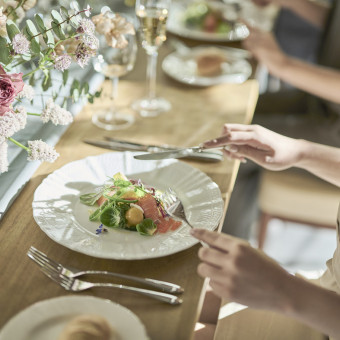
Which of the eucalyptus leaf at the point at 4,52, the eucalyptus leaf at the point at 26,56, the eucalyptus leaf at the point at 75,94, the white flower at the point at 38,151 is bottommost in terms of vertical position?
the eucalyptus leaf at the point at 75,94

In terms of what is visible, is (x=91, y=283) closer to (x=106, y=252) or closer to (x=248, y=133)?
(x=106, y=252)

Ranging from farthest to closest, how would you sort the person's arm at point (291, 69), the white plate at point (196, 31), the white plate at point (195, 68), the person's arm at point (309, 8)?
the person's arm at point (309, 8) < the white plate at point (196, 31) < the person's arm at point (291, 69) < the white plate at point (195, 68)

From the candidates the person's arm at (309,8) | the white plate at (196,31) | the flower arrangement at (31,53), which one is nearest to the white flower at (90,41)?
the flower arrangement at (31,53)

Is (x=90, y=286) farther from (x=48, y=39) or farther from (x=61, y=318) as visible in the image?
(x=48, y=39)

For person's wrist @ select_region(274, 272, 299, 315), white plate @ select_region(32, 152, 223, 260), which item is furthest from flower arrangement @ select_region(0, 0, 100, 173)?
person's wrist @ select_region(274, 272, 299, 315)

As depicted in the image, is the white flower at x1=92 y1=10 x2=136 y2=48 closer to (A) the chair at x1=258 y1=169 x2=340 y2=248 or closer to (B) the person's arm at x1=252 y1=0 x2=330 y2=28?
(A) the chair at x1=258 y1=169 x2=340 y2=248

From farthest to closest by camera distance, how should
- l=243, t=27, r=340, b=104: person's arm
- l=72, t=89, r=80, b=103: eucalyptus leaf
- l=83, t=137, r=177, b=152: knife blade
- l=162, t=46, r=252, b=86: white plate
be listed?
l=243, t=27, r=340, b=104: person's arm < l=162, t=46, r=252, b=86: white plate < l=83, t=137, r=177, b=152: knife blade < l=72, t=89, r=80, b=103: eucalyptus leaf

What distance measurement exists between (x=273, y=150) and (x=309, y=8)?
1.35 m

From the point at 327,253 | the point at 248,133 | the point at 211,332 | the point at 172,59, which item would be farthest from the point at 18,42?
the point at 327,253

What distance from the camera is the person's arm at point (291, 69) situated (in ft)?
6.03

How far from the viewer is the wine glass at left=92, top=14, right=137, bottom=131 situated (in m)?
1.37

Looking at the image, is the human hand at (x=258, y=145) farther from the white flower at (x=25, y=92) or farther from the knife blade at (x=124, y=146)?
the white flower at (x=25, y=92)

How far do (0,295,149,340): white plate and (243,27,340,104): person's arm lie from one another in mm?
1285

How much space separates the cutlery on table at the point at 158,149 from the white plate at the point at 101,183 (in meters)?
0.08
